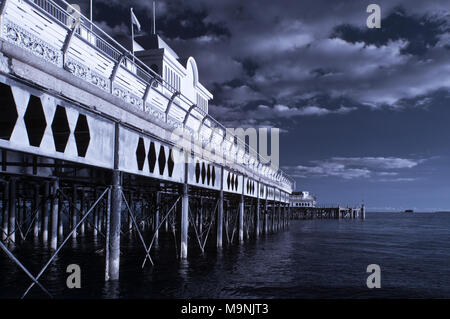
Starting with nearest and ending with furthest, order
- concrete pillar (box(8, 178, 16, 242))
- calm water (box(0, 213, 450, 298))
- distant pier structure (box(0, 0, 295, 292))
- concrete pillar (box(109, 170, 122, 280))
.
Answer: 1. distant pier structure (box(0, 0, 295, 292))
2. concrete pillar (box(109, 170, 122, 280))
3. calm water (box(0, 213, 450, 298))
4. concrete pillar (box(8, 178, 16, 242))

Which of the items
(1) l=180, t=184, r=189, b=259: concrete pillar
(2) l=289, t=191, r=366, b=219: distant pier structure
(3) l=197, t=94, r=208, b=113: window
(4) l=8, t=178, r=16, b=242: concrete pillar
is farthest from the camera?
(2) l=289, t=191, r=366, b=219: distant pier structure

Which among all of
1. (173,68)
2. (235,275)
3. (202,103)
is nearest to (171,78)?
(173,68)

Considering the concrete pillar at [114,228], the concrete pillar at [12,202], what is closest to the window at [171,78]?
the concrete pillar at [12,202]

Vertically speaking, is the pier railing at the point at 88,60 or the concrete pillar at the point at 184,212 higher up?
the pier railing at the point at 88,60

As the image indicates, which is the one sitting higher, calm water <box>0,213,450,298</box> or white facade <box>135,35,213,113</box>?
white facade <box>135,35,213,113</box>

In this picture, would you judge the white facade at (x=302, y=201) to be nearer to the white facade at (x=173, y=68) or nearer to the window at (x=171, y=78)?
the white facade at (x=173, y=68)

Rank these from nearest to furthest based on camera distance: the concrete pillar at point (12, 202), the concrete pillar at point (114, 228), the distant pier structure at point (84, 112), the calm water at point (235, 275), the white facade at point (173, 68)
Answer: the distant pier structure at point (84, 112) → the concrete pillar at point (114, 228) → the calm water at point (235, 275) → the concrete pillar at point (12, 202) → the white facade at point (173, 68)

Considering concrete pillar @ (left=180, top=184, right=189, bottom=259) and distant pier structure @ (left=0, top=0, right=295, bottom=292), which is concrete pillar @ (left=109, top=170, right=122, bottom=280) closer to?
distant pier structure @ (left=0, top=0, right=295, bottom=292)

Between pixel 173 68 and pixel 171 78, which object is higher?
pixel 173 68

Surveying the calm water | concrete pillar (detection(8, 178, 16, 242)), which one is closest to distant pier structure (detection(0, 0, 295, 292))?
the calm water

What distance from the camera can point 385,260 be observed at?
30.0m

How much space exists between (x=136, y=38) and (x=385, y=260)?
35898 mm

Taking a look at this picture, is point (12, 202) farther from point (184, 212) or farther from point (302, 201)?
point (302, 201)
